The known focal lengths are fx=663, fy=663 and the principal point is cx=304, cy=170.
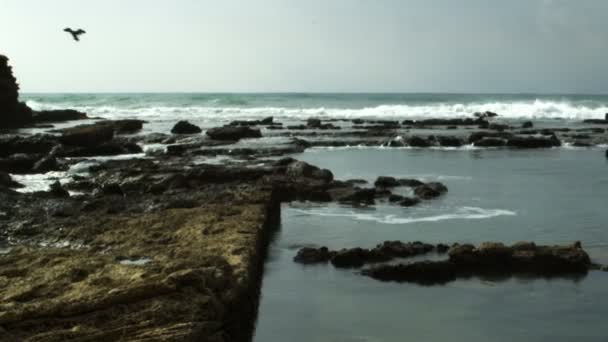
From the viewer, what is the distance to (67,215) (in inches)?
552

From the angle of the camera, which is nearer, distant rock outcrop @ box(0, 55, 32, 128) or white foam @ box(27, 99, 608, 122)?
distant rock outcrop @ box(0, 55, 32, 128)

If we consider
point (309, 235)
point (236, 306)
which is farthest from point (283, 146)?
point (236, 306)

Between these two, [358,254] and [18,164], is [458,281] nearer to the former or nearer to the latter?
[358,254]

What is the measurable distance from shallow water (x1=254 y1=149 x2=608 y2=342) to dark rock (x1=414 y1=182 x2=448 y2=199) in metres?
0.29

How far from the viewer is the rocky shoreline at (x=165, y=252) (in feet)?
21.8

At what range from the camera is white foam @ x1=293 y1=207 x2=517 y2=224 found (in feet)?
51.6

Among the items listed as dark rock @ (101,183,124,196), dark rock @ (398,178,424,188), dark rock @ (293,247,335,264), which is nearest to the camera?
dark rock @ (293,247,335,264)

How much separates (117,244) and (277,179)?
31.5ft

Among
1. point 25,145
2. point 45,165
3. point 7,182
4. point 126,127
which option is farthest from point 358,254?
point 126,127

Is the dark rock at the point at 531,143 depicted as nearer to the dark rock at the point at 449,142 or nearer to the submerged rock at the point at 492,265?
the dark rock at the point at 449,142

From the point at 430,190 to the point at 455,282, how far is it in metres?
8.27

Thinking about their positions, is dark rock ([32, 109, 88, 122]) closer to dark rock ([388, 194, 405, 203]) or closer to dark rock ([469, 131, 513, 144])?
dark rock ([469, 131, 513, 144])

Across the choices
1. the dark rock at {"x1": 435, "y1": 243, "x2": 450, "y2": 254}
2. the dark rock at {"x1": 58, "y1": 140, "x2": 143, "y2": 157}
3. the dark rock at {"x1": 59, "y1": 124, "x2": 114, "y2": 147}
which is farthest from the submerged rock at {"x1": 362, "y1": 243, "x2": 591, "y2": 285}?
the dark rock at {"x1": 59, "y1": 124, "x2": 114, "y2": 147}

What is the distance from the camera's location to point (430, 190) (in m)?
19.1
